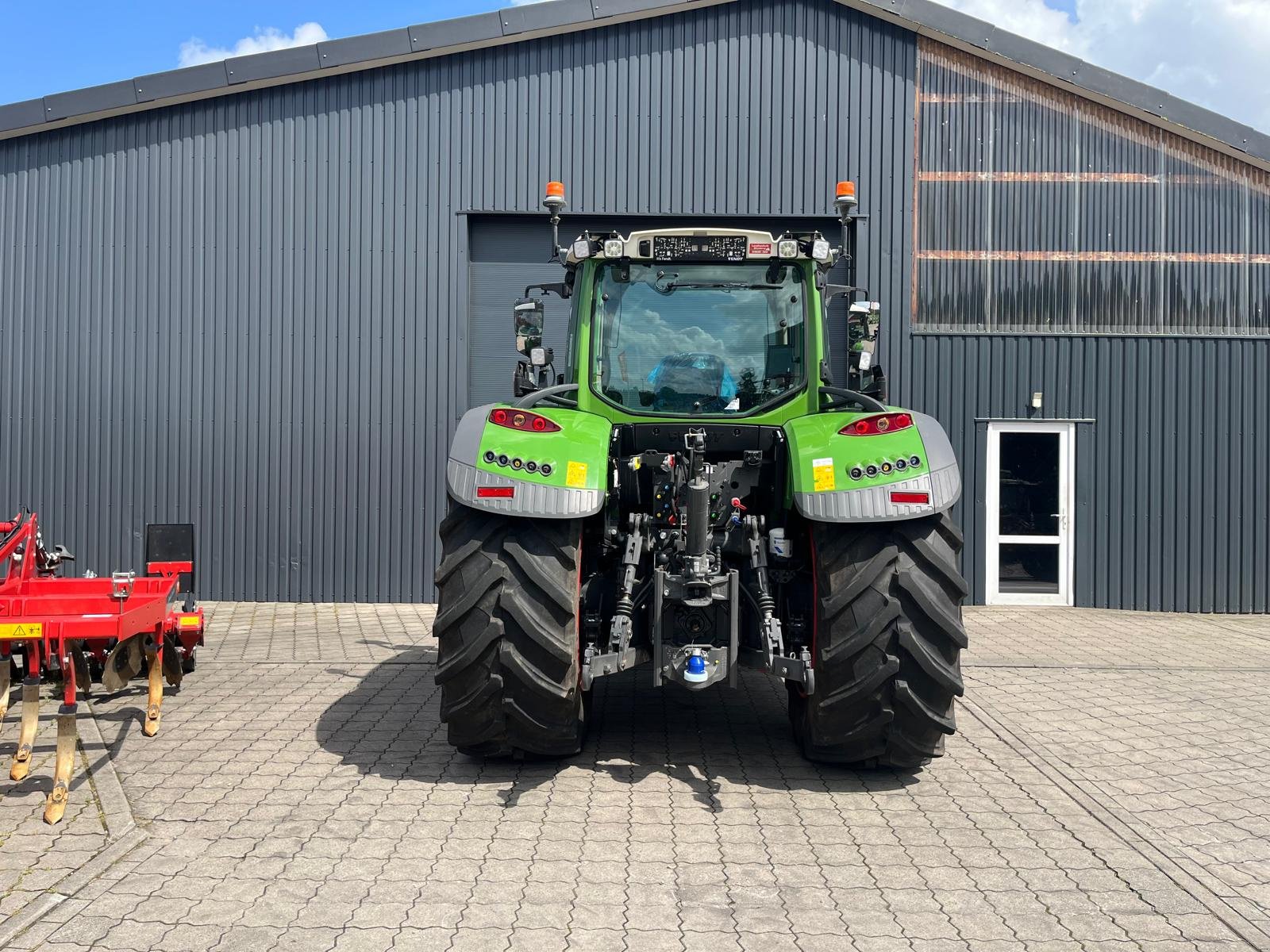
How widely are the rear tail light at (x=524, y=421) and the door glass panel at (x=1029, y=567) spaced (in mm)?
7760

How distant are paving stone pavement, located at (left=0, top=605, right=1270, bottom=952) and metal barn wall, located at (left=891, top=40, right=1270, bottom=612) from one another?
424 centimetres

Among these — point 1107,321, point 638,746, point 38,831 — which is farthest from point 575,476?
point 1107,321

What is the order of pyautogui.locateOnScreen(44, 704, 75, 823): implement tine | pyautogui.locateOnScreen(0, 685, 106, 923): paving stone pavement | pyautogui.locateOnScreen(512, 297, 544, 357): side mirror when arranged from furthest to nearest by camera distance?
1. pyautogui.locateOnScreen(512, 297, 544, 357): side mirror
2. pyautogui.locateOnScreen(44, 704, 75, 823): implement tine
3. pyautogui.locateOnScreen(0, 685, 106, 923): paving stone pavement

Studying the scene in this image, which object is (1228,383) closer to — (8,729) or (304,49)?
(304,49)

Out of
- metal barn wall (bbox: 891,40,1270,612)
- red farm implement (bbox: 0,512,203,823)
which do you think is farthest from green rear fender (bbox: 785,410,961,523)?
metal barn wall (bbox: 891,40,1270,612)

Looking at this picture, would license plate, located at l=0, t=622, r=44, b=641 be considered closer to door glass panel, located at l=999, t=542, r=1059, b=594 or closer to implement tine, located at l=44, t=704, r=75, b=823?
implement tine, located at l=44, t=704, r=75, b=823

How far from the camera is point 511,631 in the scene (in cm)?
498

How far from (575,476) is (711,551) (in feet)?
2.71

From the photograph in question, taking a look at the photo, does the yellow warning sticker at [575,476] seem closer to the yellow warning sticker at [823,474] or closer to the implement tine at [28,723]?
the yellow warning sticker at [823,474]

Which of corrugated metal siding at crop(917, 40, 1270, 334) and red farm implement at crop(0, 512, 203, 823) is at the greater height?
corrugated metal siding at crop(917, 40, 1270, 334)

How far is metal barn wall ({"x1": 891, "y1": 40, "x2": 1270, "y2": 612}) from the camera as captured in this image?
11.6 m

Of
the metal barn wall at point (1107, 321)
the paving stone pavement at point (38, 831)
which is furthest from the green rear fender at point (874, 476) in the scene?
the metal barn wall at point (1107, 321)

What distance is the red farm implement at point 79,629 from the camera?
516 centimetres

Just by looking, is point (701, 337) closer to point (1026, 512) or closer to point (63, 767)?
point (63, 767)
